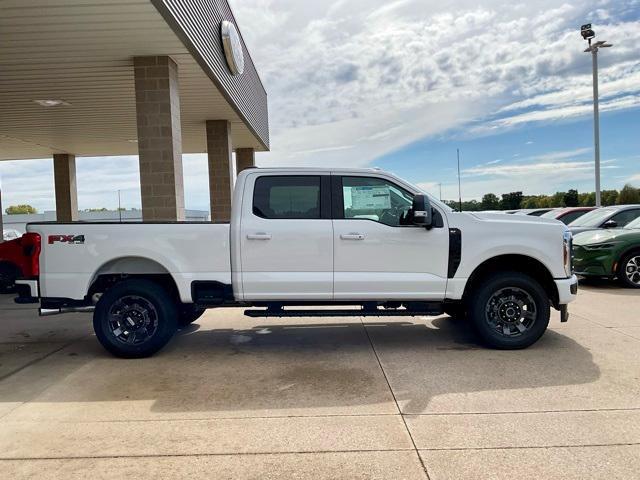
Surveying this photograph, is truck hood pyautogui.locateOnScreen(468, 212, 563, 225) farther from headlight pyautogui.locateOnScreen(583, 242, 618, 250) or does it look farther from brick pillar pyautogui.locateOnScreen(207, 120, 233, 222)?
brick pillar pyautogui.locateOnScreen(207, 120, 233, 222)

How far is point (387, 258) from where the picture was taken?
18.8ft

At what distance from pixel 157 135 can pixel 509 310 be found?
6589 mm

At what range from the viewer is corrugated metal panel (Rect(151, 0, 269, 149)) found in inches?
300

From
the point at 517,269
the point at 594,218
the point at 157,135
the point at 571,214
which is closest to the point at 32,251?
the point at 157,135

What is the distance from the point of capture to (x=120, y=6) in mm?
6863

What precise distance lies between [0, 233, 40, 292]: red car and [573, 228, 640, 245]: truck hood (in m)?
10.1

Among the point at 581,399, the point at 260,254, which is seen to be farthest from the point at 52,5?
the point at 581,399

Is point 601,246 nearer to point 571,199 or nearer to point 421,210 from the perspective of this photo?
point 421,210

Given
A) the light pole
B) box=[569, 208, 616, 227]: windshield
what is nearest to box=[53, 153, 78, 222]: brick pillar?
box=[569, 208, 616, 227]: windshield

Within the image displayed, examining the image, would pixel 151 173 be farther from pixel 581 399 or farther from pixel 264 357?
pixel 581 399

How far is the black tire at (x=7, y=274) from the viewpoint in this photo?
756 cm

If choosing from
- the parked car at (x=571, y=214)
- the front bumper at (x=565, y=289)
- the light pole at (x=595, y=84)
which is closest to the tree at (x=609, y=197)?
the light pole at (x=595, y=84)

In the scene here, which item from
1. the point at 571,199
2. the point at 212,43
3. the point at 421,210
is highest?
the point at 212,43

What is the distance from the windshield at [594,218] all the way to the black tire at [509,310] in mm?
6670
